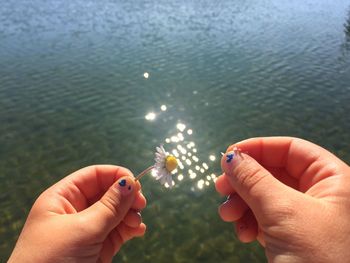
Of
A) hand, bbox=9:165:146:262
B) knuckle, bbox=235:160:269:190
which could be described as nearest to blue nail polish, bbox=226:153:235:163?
knuckle, bbox=235:160:269:190

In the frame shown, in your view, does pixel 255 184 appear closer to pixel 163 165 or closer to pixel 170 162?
pixel 170 162

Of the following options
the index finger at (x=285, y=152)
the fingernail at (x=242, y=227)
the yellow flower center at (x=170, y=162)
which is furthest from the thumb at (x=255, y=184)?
the fingernail at (x=242, y=227)

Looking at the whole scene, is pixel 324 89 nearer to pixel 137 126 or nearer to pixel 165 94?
pixel 165 94

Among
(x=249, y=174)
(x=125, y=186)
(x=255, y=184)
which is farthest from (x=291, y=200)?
(x=125, y=186)

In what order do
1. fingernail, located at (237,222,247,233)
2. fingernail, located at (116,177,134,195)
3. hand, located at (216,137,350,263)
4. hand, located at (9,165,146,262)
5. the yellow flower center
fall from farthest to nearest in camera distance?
fingernail, located at (237,222,247,233)
the yellow flower center
fingernail, located at (116,177,134,195)
hand, located at (9,165,146,262)
hand, located at (216,137,350,263)

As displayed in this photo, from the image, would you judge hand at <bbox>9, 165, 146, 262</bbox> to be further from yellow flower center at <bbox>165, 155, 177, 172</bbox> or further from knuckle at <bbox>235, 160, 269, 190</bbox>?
knuckle at <bbox>235, 160, 269, 190</bbox>

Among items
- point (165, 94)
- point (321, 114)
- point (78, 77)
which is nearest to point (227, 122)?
point (165, 94)
